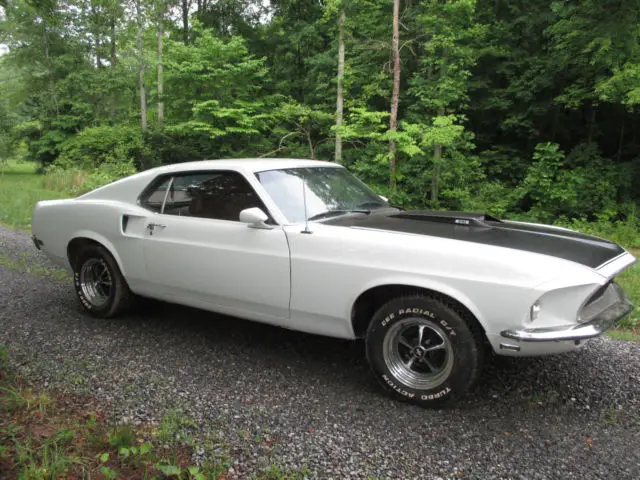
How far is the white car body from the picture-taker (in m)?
2.79

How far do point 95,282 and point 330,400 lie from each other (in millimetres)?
3006

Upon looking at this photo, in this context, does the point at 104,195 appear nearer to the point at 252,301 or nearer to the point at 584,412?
the point at 252,301

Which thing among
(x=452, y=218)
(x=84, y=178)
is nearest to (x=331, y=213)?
(x=452, y=218)

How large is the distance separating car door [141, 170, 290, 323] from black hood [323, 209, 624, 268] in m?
0.60

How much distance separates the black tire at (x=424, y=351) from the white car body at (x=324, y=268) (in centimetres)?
13

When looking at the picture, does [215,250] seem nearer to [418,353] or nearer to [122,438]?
[122,438]

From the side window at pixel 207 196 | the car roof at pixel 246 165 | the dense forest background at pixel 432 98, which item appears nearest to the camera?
the side window at pixel 207 196

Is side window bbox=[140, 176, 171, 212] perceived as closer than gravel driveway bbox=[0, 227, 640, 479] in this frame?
No

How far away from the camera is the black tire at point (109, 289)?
4715 millimetres

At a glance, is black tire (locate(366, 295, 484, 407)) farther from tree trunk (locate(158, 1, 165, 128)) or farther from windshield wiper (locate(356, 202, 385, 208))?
tree trunk (locate(158, 1, 165, 128))

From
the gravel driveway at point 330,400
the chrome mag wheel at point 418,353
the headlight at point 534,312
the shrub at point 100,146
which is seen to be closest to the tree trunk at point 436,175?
the gravel driveway at point 330,400

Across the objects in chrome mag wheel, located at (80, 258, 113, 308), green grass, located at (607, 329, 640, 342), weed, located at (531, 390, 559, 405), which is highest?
chrome mag wheel, located at (80, 258, 113, 308)

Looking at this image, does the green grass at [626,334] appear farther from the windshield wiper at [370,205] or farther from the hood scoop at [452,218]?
the windshield wiper at [370,205]

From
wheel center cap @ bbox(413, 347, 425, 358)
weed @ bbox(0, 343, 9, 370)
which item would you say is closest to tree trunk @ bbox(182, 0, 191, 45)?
weed @ bbox(0, 343, 9, 370)
